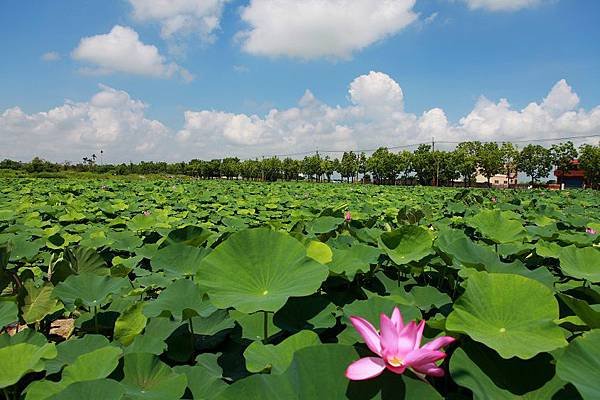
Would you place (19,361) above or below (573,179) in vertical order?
above

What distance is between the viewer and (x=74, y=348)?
1.06 m

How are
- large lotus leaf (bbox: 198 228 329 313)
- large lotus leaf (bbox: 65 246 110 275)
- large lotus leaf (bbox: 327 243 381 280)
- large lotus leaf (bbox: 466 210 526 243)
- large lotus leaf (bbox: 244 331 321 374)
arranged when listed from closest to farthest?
large lotus leaf (bbox: 244 331 321 374)
large lotus leaf (bbox: 198 228 329 313)
large lotus leaf (bbox: 327 243 381 280)
large lotus leaf (bbox: 65 246 110 275)
large lotus leaf (bbox: 466 210 526 243)

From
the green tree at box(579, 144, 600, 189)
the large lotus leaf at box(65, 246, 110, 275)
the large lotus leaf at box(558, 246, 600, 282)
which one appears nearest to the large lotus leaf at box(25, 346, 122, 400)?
the large lotus leaf at box(65, 246, 110, 275)

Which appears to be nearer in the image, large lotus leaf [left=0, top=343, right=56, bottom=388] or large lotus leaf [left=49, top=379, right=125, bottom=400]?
large lotus leaf [left=49, top=379, right=125, bottom=400]

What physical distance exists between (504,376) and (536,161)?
51.6 m

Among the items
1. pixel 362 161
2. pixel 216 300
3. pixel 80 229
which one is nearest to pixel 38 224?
pixel 80 229

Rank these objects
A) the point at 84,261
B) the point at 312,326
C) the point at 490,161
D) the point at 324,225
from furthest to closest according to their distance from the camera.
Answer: the point at 490,161, the point at 324,225, the point at 84,261, the point at 312,326

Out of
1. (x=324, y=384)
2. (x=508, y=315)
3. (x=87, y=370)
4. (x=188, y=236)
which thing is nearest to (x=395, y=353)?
(x=324, y=384)

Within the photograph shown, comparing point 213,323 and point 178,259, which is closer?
point 213,323

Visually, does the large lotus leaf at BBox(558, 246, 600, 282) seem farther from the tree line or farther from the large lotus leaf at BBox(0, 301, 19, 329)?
the tree line

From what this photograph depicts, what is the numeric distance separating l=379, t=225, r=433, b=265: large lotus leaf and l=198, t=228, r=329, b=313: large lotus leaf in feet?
1.54

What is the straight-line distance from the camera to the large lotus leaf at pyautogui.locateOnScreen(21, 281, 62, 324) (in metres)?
1.28

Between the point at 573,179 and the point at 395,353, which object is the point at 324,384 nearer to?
the point at 395,353

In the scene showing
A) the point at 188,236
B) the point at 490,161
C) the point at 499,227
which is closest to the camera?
the point at 188,236
